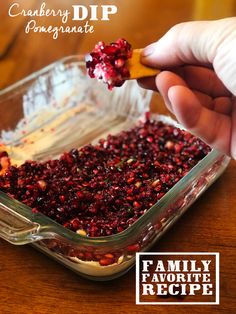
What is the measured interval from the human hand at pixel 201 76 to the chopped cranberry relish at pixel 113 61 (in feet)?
0.09

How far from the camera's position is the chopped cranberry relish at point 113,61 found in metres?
0.82

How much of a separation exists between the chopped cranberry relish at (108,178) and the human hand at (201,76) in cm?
13

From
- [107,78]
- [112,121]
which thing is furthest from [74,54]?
[107,78]

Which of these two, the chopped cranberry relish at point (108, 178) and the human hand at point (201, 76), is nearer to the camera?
the human hand at point (201, 76)

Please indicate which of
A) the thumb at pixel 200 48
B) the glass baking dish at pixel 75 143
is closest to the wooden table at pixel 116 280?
the glass baking dish at pixel 75 143

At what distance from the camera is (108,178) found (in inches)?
37.6

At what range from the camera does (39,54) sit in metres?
1.25

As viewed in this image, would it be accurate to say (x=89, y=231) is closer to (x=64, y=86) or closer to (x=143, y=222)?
(x=143, y=222)

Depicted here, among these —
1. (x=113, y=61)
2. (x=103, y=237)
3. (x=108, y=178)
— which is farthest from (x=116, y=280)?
(x=113, y=61)

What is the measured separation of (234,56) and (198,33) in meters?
0.06

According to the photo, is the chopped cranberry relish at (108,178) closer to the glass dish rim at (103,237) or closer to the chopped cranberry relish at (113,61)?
the glass dish rim at (103,237)

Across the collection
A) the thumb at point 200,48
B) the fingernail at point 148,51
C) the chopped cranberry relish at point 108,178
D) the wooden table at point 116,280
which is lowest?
the wooden table at point 116,280

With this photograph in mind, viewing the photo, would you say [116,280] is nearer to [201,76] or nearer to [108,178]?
[108,178]

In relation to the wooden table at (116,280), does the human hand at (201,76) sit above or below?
above
